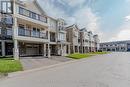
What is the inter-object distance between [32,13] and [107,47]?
11912 centimetres

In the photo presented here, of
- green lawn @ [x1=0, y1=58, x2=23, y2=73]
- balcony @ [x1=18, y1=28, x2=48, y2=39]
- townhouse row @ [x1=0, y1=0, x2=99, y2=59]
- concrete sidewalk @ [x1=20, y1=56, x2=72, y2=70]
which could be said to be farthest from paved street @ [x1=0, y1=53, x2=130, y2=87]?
balcony @ [x1=18, y1=28, x2=48, y2=39]

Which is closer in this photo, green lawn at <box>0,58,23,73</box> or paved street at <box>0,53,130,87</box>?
paved street at <box>0,53,130,87</box>

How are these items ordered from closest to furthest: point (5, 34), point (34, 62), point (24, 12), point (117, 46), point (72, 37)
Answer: point (34, 62) → point (24, 12) → point (5, 34) → point (72, 37) → point (117, 46)

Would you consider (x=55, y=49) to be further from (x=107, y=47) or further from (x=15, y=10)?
(x=107, y=47)

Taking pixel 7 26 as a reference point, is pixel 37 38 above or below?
below

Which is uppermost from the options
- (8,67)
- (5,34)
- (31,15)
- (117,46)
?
(31,15)

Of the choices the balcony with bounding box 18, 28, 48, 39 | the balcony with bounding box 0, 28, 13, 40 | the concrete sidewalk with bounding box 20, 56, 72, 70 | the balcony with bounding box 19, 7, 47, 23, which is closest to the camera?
the concrete sidewalk with bounding box 20, 56, 72, 70

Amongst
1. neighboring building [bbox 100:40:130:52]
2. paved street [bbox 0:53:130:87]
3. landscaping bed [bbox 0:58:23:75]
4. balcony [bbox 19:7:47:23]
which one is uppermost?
balcony [bbox 19:7:47:23]

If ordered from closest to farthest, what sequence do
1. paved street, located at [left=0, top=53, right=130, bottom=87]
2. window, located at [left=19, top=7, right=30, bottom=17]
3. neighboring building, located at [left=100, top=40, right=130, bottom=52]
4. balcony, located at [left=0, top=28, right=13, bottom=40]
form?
paved street, located at [left=0, top=53, right=130, bottom=87] < window, located at [left=19, top=7, right=30, bottom=17] < balcony, located at [left=0, top=28, right=13, bottom=40] < neighboring building, located at [left=100, top=40, right=130, bottom=52]

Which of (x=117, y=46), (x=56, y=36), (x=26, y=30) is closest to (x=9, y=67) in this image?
(x=26, y=30)

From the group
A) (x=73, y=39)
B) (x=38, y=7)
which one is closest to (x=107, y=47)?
(x=73, y=39)

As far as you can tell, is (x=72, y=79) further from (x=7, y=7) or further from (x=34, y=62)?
(x=7, y=7)

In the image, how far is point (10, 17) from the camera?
85.6 ft

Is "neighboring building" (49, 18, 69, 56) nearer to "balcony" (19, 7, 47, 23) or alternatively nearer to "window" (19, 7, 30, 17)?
"balcony" (19, 7, 47, 23)
